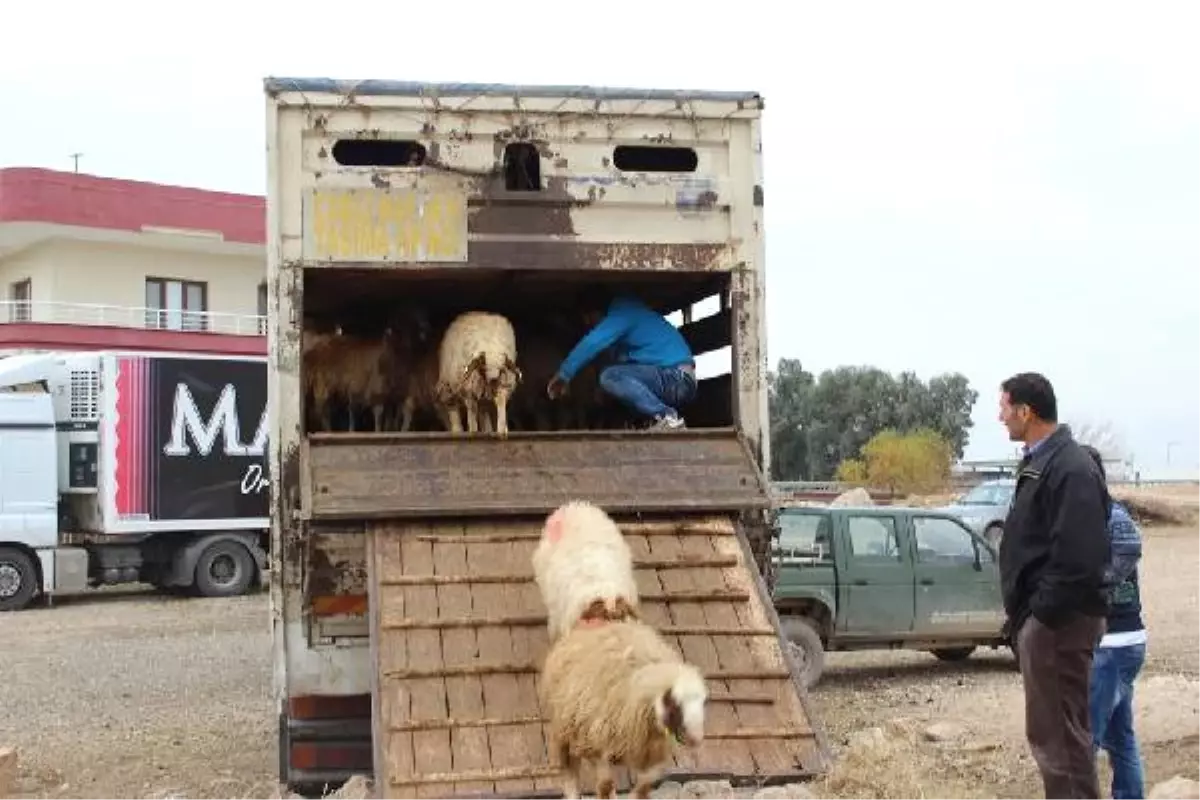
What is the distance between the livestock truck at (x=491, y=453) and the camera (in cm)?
583

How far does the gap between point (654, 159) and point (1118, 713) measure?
3.46m

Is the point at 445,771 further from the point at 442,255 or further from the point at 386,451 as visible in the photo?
the point at 442,255

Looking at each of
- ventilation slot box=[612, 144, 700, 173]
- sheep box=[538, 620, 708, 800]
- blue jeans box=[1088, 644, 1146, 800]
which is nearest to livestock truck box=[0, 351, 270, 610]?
ventilation slot box=[612, 144, 700, 173]

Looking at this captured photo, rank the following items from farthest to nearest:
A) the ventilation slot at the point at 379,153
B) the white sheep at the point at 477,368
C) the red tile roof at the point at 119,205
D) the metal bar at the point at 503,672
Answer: the red tile roof at the point at 119,205 → the white sheep at the point at 477,368 → the ventilation slot at the point at 379,153 → the metal bar at the point at 503,672

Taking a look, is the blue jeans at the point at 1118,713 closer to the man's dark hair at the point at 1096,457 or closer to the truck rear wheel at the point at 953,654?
the man's dark hair at the point at 1096,457

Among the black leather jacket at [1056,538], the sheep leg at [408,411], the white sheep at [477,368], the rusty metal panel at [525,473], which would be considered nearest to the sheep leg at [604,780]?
the rusty metal panel at [525,473]

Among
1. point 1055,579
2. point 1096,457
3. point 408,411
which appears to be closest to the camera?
point 1055,579

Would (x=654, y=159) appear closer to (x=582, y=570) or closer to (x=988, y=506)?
(x=582, y=570)

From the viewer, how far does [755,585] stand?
20.4 feet

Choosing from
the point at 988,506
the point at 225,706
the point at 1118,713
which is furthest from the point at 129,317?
the point at 1118,713

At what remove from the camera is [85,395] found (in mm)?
19047

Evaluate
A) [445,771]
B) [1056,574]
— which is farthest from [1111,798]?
[445,771]

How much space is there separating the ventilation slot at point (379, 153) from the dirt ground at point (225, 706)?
3.44 metres

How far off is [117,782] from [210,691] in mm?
3962
